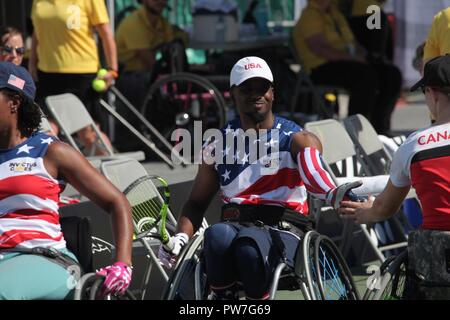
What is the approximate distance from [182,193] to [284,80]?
13.6ft

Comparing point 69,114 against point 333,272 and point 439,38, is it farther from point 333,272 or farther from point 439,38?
point 333,272

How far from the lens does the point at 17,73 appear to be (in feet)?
14.8

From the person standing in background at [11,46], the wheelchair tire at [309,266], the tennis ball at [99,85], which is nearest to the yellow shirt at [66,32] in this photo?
the tennis ball at [99,85]

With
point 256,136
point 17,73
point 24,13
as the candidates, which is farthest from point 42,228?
point 24,13

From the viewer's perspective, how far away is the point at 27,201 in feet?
14.5

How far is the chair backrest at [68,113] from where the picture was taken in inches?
303

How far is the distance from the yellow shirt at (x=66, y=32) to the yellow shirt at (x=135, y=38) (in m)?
1.79

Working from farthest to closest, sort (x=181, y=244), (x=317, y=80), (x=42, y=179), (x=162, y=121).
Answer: (x=317, y=80), (x=162, y=121), (x=181, y=244), (x=42, y=179)

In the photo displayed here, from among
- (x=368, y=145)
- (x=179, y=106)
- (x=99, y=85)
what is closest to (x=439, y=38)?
(x=368, y=145)

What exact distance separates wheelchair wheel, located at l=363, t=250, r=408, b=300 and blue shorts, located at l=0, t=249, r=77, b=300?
1.18 m


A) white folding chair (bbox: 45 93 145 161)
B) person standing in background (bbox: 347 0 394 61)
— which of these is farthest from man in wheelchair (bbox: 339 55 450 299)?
person standing in background (bbox: 347 0 394 61)

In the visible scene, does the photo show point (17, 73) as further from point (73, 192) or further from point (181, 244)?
point (73, 192)

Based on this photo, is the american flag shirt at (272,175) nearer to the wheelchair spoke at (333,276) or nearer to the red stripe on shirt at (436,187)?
the wheelchair spoke at (333,276)

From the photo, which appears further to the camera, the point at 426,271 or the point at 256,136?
the point at 256,136
